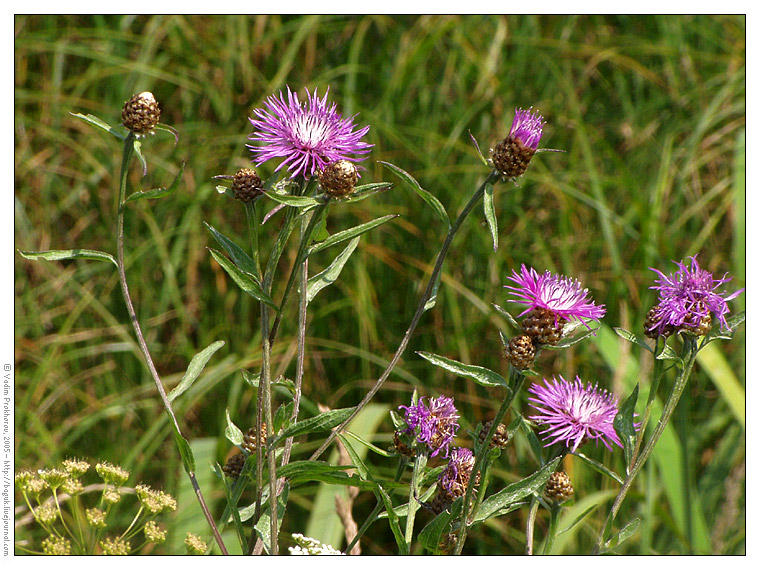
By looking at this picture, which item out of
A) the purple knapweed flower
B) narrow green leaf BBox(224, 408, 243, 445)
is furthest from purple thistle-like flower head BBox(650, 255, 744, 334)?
narrow green leaf BBox(224, 408, 243, 445)

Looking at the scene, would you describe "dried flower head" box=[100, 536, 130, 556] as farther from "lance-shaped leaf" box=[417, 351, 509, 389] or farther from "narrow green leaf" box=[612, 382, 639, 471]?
"narrow green leaf" box=[612, 382, 639, 471]

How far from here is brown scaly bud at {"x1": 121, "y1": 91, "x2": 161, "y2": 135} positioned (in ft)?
2.39

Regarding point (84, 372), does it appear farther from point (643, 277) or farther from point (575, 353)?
point (643, 277)

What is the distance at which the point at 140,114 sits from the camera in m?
0.73

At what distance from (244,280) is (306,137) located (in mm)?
169

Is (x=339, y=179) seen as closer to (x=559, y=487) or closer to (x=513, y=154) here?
(x=513, y=154)

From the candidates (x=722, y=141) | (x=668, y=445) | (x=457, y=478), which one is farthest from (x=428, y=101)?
(x=457, y=478)

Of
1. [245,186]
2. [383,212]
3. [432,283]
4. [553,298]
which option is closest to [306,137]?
[245,186]

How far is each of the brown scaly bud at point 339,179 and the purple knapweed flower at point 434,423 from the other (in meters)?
0.23

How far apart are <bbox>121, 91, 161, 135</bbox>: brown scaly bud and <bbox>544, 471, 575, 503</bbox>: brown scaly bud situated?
560 mm

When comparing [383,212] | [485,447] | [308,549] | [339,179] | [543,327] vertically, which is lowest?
[308,549]

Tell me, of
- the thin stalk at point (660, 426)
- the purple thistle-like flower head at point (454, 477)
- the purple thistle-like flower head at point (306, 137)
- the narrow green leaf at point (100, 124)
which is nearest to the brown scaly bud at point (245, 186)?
the purple thistle-like flower head at point (306, 137)

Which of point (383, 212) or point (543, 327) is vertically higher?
point (383, 212)

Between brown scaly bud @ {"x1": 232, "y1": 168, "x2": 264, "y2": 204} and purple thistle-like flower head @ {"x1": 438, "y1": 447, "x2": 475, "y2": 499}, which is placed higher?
brown scaly bud @ {"x1": 232, "y1": 168, "x2": 264, "y2": 204}
